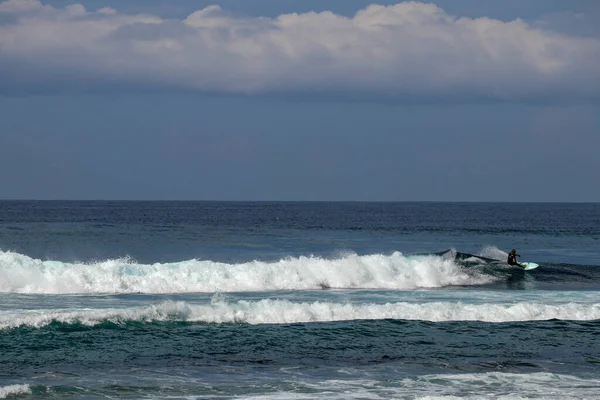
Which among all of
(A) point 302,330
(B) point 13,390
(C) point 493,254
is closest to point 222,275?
(A) point 302,330

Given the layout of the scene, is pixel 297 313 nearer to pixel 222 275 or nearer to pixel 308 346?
pixel 308 346

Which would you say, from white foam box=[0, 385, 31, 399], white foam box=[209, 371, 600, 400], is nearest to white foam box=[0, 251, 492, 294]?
white foam box=[0, 385, 31, 399]

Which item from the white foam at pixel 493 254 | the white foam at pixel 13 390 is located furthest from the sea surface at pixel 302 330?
the white foam at pixel 493 254

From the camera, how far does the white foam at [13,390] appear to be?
56.6 feet

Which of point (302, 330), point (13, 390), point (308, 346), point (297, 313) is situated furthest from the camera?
point (297, 313)

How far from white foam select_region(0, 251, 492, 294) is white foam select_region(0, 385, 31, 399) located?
626 inches

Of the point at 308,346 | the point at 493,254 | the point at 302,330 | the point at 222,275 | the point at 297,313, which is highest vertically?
the point at 493,254

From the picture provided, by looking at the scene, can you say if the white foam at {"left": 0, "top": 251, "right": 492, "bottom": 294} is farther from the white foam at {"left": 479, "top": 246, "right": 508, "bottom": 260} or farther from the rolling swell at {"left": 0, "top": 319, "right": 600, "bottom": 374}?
the white foam at {"left": 479, "top": 246, "right": 508, "bottom": 260}

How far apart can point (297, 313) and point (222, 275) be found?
10.4m

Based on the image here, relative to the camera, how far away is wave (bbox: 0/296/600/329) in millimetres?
25609

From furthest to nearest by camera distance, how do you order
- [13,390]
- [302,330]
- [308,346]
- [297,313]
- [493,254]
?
[493,254] < [297,313] < [302,330] < [308,346] < [13,390]

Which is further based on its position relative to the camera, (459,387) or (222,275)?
(222,275)

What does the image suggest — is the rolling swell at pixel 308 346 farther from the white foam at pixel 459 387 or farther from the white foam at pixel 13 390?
the white foam at pixel 13 390

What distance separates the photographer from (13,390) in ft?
57.2
